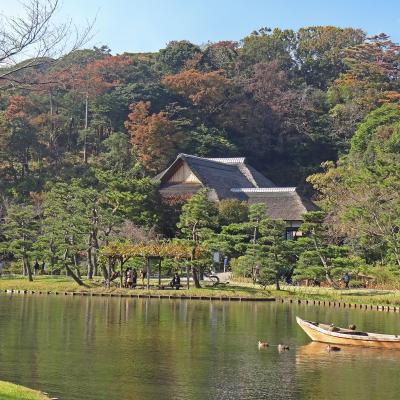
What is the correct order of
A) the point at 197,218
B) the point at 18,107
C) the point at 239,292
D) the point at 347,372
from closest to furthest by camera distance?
the point at 347,372 → the point at 239,292 → the point at 197,218 → the point at 18,107

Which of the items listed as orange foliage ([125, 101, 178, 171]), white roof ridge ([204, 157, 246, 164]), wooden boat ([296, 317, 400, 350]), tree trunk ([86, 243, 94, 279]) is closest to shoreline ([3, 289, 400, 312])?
tree trunk ([86, 243, 94, 279])

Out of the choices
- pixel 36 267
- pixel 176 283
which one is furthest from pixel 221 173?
pixel 176 283

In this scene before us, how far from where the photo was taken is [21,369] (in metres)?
15.7

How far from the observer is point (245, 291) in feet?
112

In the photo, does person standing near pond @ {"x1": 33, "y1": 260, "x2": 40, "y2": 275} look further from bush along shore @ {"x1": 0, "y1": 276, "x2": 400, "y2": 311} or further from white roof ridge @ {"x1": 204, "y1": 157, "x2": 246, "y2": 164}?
white roof ridge @ {"x1": 204, "y1": 157, "x2": 246, "y2": 164}

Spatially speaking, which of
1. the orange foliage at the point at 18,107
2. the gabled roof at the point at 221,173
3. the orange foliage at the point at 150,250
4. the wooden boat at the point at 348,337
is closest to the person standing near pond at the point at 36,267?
the orange foliage at the point at 150,250

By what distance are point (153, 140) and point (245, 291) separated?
2325 centimetres

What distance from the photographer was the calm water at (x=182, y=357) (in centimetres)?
1456

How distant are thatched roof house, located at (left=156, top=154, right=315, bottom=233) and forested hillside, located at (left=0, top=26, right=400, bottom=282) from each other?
211 cm

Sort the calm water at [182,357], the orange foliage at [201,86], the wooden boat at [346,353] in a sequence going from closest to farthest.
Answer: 1. the calm water at [182,357]
2. the wooden boat at [346,353]
3. the orange foliage at [201,86]

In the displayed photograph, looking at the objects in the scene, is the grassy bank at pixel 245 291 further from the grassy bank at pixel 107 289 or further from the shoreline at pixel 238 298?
the shoreline at pixel 238 298

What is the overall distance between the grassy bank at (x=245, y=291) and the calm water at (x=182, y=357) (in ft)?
13.0

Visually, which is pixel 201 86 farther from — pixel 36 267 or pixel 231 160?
pixel 36 267

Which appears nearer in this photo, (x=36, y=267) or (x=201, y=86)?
(x=36, y=267)
